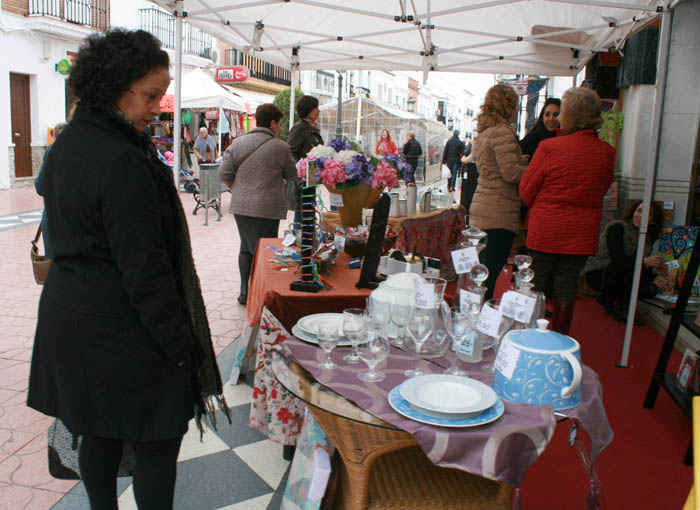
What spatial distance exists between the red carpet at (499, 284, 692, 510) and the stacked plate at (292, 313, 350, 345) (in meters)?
1.00

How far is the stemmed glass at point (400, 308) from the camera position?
1.84 meters

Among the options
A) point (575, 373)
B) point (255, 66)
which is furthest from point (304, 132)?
point (255, 66)

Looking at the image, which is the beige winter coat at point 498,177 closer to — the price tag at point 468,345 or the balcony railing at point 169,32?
the price tag at point 468,345

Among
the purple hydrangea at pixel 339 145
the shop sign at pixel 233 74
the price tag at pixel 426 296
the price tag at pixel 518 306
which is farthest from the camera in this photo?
the shop sign at pixel 233 74

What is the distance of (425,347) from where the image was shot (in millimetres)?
1844

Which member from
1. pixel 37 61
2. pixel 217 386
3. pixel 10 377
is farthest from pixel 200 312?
pixel 37 61

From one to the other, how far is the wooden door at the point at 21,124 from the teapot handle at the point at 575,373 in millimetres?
14379

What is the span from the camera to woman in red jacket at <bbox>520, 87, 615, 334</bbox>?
3.20 metres

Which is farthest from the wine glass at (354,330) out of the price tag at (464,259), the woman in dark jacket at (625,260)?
the woman in dark jacket at (625,260)

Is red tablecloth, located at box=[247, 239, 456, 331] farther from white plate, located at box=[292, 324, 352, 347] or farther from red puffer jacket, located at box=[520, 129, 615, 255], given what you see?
red puffer jacket, located at box=[520, 129, 615, 255]

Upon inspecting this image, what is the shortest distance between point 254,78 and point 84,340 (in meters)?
27.7

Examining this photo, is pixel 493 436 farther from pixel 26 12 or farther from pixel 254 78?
pixel 254 78

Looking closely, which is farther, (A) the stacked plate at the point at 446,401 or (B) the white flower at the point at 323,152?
(B) the white flower at the point at 323,152

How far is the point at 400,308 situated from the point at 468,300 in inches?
8.9
